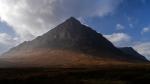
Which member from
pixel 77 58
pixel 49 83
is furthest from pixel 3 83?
pixel 77 58

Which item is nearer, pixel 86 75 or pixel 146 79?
pixel 146 79

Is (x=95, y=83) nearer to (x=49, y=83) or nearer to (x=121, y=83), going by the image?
(x=121, y=83)

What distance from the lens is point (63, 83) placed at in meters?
53.2

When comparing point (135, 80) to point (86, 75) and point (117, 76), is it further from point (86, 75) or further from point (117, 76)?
point (86, 75)

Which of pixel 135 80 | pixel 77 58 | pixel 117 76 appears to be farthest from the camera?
pixel 77 58

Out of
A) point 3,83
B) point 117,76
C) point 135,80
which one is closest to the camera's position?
point 3,83

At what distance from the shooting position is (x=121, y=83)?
52.2 meters

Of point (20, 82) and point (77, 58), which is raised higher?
point (77, 58)

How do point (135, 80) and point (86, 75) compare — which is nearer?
point (135, 80)

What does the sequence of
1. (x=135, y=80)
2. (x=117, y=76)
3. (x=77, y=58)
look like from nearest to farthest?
(x=135, y=80) → (x=117, y=76) → (x=77, y=58)

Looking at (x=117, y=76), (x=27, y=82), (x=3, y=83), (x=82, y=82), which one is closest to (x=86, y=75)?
(x=117, y=76)

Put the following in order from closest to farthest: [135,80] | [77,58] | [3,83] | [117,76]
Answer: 1. [3,83]
2. [135,80]
3. [117,76]
4. [77,58]

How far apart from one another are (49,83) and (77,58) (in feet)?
481

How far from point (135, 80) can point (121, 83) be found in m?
6.04
